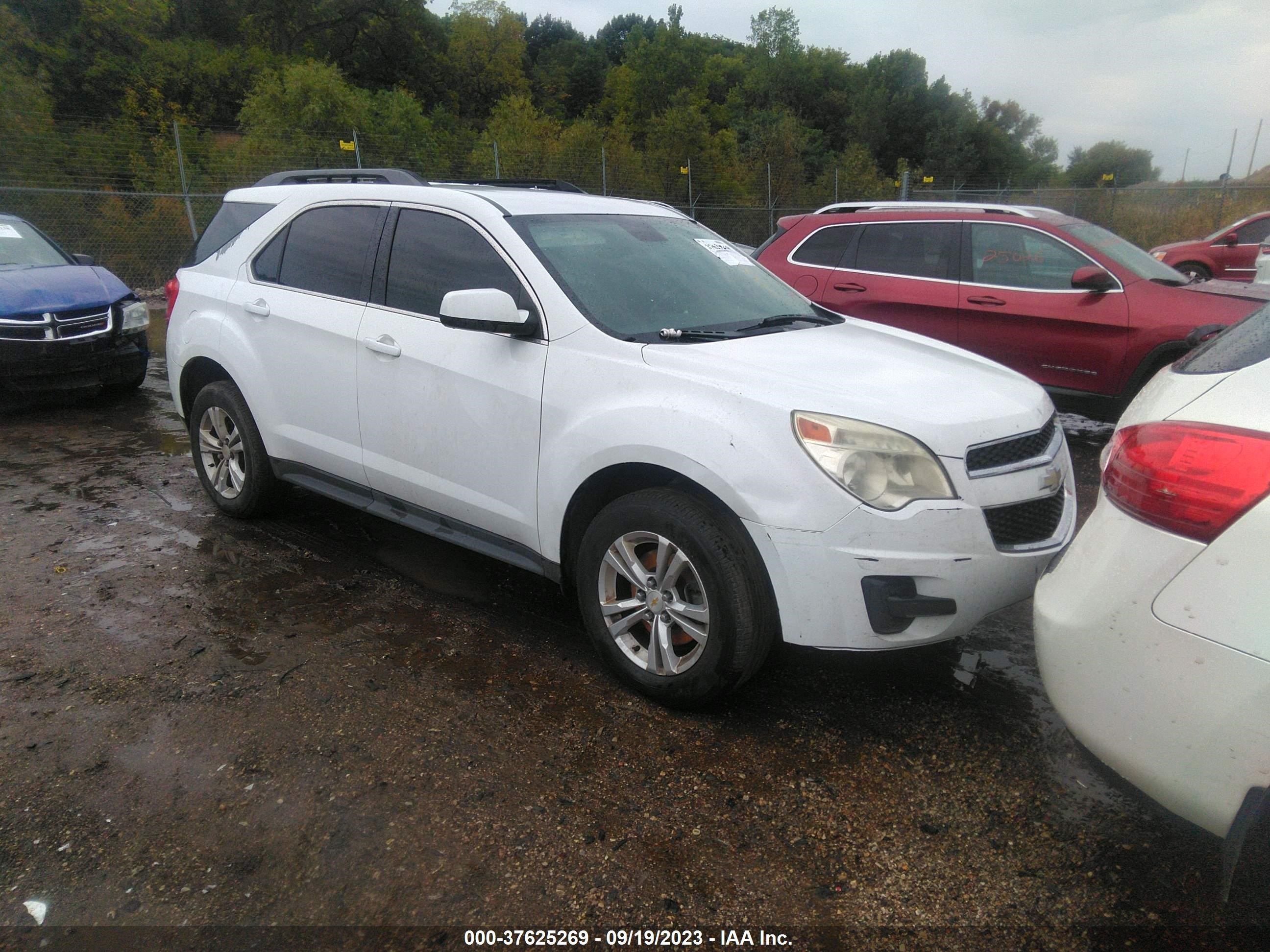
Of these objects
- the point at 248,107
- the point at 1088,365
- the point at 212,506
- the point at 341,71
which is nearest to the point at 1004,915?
the point at 212,506

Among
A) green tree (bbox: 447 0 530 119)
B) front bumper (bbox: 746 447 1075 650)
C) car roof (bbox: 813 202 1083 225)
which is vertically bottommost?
front bumper (bbox: 746 447 1075 650)

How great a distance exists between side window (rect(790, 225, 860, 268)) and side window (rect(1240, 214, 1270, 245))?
1055cm

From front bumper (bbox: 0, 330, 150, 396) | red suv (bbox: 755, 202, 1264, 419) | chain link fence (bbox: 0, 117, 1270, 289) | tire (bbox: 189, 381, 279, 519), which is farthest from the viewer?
chain link fence (bbox: 0, 117, 1270, 289)

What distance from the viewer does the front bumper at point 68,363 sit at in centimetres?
681

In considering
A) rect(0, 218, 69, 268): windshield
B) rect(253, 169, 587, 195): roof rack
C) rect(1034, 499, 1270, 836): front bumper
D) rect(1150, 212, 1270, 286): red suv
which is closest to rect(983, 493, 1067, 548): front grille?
rect(1034, 499, 1270, 836): front bumper

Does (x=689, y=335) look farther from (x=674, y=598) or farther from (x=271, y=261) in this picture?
(x=271, y=261)

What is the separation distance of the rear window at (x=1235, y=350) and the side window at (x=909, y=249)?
4.65 m

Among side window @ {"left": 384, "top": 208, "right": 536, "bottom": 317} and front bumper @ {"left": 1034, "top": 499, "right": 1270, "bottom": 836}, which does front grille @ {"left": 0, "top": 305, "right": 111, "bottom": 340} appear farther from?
front bumper @ {"left": 1034, "top": 499, "right": 1270, "bottom": 836}

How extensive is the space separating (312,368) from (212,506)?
5.15ft

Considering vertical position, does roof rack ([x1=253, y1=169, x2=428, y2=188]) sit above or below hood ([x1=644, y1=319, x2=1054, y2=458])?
above

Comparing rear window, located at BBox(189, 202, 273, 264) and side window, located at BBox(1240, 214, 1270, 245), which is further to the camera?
side window, located at BBox(1240, 214, 1270, 245)

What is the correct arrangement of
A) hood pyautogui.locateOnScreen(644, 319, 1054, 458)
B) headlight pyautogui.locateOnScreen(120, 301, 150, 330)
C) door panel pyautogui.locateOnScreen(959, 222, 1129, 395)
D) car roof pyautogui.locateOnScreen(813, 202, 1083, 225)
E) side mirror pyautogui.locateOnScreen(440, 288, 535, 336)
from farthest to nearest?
headlight pyautogui.locateOnScreen(120, 301, 150, 330) → car roof pyautogui.locateOnScreen(813, 202, 1083, 225) → door panel pyautogui.locateOnScreen(959, 222, 1129, 395) → side mirror pyautogui.locateOnScreen(440, 288, 535, 336) → hood pyautogui.locateOnScreen(644, 319, 1054, 458)

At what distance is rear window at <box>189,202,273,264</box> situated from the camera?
4.48 metres

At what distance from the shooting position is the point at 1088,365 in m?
6.18
